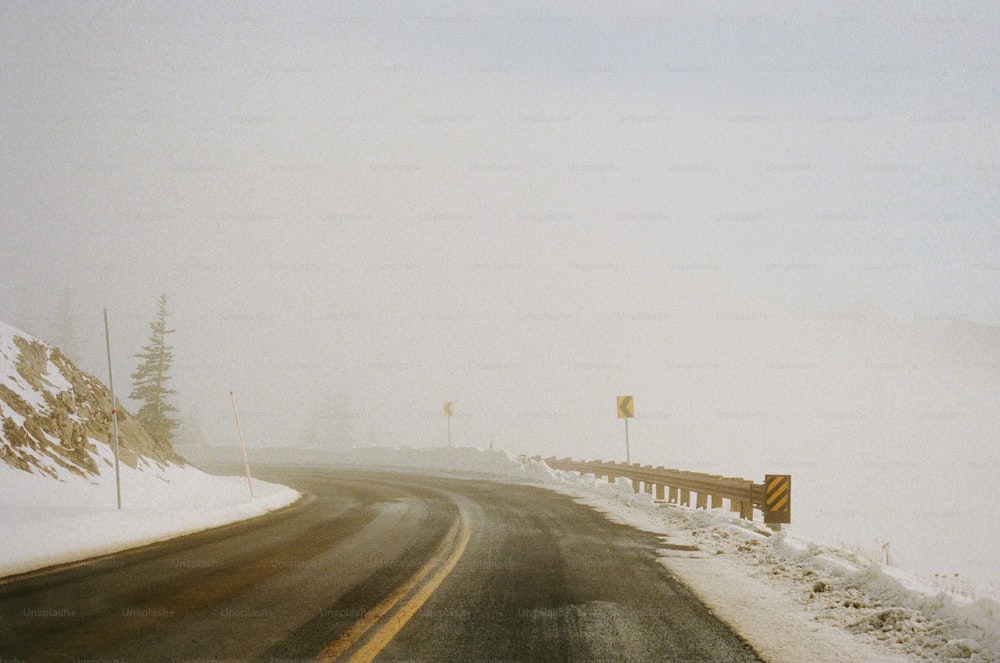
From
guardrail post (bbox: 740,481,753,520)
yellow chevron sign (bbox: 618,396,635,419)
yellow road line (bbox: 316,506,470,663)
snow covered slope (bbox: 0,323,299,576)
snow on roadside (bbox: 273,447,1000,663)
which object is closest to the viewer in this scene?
yellow road line (bbox: 316,506,470,663)

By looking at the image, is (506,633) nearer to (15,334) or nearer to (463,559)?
(463,559)

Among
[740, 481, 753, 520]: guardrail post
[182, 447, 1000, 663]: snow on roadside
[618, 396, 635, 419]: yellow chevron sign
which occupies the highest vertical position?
[618, 396, 635, 419]: yellow chevron sign

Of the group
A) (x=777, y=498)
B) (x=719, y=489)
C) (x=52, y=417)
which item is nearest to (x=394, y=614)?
(x=777, y=498)

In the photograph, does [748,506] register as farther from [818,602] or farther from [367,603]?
[367,603]

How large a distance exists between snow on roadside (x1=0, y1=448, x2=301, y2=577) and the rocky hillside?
0.41m

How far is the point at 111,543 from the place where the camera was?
976 cm

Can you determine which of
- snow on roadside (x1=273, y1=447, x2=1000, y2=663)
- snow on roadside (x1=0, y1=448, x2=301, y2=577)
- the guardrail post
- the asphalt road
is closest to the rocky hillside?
snow on roadside (x1=0, y1=448, x2=301, y2=577)

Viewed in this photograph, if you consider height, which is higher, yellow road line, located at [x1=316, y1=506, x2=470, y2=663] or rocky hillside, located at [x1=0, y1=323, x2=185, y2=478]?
rocky hillside, located at [x1=0, y1=323, x2=185, y2=478]

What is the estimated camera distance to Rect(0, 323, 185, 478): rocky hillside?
12.7 metres

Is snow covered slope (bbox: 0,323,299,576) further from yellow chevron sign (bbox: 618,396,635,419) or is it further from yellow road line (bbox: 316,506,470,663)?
yellow chevron sign (bbox: 618,396,635,419)

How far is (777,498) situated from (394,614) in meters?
9.89

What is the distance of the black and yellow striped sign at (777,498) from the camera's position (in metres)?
13.3

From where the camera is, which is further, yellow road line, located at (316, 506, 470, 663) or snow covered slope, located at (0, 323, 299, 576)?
snow covered slope, located at (0, 323, 299, 576)

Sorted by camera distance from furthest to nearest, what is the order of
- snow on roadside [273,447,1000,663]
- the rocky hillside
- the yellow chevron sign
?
1. the yellow chevron sign
2. the rocky hillside
3. snow on roadside [273,447,1000,663]
